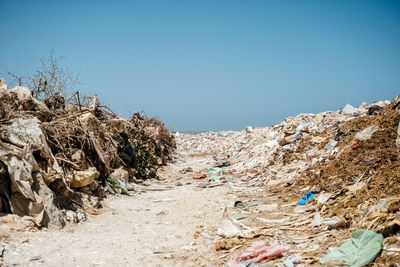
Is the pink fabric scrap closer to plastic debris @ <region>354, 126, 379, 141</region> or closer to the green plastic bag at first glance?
the green plastic bag

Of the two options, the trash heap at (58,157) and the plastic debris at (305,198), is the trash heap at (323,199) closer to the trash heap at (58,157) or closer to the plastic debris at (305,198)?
the plastic debris at (305,198)

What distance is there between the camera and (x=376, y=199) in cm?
332

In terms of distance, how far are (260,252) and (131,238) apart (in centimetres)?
183

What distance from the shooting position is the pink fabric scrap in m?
2.83

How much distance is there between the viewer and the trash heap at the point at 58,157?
12.3ft

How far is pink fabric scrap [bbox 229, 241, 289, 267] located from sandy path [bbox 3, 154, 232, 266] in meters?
0.45

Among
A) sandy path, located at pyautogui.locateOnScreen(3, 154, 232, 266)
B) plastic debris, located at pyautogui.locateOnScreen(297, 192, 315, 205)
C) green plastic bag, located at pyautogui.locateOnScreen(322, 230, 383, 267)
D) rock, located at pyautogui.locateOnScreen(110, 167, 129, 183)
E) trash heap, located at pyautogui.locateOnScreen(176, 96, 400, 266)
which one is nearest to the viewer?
green plastic bag, located at pyautogui.locateOnScreen(322, 230, 383, 267)

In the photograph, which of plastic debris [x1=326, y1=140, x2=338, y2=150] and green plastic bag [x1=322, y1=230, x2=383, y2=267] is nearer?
green plastic bag [x1=322, y1=230, x2=383, y2=267]

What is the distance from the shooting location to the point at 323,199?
14.2 feet

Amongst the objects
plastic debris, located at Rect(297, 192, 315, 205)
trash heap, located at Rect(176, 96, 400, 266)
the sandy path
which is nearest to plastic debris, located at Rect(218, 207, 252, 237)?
trash heap, located at Rect(176, 96, 400, 266)

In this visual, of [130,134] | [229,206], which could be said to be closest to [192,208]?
[229,206]

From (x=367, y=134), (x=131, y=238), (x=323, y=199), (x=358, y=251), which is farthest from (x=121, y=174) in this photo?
(x=358, y=251)

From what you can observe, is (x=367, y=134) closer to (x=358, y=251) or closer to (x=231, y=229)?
(x=231, y=229)

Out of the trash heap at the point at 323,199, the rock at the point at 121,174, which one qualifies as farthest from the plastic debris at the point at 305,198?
the rock at the point at 121,174
